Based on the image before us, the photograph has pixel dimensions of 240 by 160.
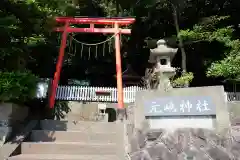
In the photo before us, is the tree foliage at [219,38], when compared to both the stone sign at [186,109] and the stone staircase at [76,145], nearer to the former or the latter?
the stone sign at [186,109]

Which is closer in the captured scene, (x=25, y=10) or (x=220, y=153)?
(x=220, y=153)

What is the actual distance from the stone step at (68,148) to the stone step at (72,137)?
527 mm

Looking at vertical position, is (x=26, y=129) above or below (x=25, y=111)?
below

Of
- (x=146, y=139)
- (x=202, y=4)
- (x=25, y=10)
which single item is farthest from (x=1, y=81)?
(x=202, y=4)

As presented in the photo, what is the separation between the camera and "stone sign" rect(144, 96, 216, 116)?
5.98 meters

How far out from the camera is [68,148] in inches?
244

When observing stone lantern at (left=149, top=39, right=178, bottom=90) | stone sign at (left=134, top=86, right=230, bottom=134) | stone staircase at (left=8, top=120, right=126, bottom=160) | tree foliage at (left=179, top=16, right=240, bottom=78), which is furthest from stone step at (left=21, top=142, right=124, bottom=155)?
tree foliage at (left=179, top=16, right=240, bottom=78)

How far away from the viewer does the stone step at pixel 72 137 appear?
6.83 m

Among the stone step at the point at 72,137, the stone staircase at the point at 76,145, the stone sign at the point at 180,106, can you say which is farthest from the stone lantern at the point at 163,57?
the stone step at the point at 72,137

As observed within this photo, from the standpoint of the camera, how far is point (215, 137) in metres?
5.85

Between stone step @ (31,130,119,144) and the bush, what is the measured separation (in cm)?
122

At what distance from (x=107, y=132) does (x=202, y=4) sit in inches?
485

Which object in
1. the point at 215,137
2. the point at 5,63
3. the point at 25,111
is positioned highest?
the point at 5,63

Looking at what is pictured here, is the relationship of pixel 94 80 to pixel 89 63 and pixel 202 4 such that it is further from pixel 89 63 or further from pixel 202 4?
pixel 202 4
